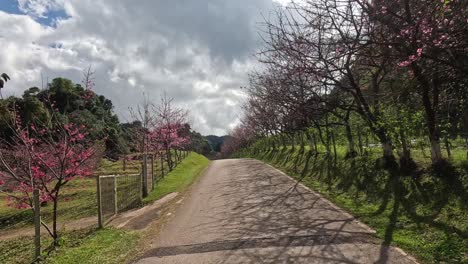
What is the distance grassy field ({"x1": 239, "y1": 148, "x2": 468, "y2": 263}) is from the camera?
649cm

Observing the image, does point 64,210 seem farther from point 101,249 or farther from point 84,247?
point 101,249

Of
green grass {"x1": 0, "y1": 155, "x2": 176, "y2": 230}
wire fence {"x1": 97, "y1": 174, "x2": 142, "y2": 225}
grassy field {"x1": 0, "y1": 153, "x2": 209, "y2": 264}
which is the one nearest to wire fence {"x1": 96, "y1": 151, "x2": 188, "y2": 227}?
wire fence {"x1": 97, "y1": 174, "x2": 142, "y2": 225}

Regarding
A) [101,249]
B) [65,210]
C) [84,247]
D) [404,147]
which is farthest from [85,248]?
[65,210]

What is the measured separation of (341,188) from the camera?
1300cm

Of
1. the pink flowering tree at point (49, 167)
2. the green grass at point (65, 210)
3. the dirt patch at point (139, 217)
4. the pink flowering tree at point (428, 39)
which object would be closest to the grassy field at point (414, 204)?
the pink flowering tree at point (428, 39)

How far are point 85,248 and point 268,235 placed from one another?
3.80 metres

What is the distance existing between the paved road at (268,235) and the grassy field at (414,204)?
39 centimetres

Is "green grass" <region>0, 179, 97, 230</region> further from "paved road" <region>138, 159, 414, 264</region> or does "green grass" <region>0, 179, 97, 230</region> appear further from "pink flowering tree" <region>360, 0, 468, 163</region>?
Answer: "pink flowering tree" <region>360, 0, 468, 163</region>

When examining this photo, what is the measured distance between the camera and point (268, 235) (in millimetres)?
7895

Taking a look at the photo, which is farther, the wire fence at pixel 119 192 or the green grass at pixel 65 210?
the green grass at pixel 65 210

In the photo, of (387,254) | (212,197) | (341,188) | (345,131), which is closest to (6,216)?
(212,197)

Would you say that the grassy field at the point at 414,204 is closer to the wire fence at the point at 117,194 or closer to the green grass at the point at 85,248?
the green grass at the point at 85,248

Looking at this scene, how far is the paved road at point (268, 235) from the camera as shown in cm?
647

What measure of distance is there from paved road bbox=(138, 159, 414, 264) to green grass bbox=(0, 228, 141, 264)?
629 millimetres
